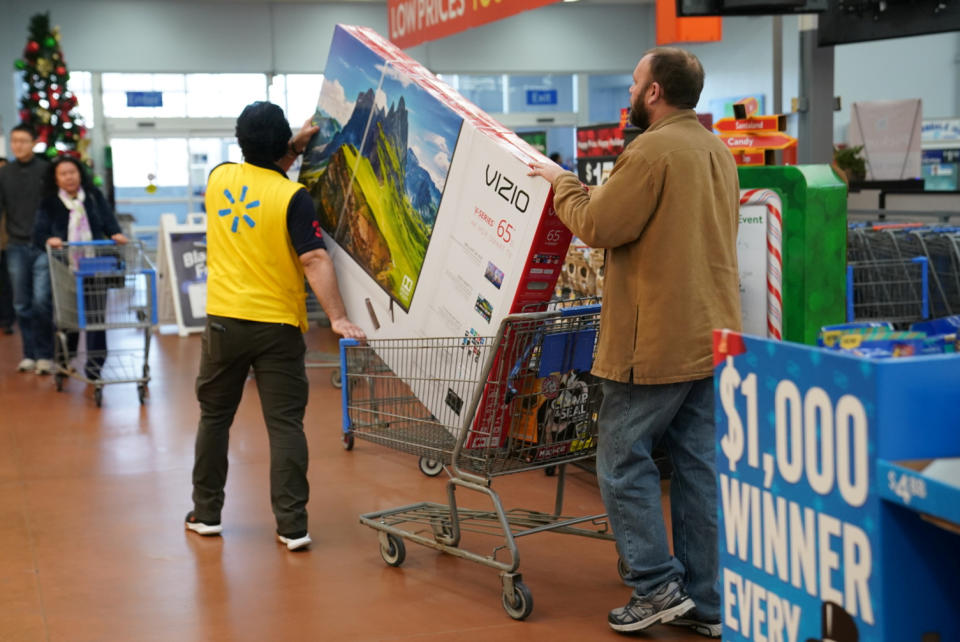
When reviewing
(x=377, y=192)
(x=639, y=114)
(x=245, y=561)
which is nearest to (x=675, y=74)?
(x=639, y=114)

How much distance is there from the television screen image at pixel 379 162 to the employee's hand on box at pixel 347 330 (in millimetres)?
199

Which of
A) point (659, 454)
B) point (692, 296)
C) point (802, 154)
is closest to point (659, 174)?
point (692, 296)

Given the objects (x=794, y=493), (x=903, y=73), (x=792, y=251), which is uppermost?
(x=903, y=73)

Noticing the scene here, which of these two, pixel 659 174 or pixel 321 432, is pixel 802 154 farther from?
pixel 659 174

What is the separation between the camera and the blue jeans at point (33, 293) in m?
8.17

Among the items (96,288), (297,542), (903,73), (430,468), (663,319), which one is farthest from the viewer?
(903,73)

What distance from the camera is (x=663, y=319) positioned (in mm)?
3059

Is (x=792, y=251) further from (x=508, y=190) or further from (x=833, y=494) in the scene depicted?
(x=833, y=494)

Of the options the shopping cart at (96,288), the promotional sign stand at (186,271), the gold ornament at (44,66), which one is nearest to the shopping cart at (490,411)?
the shopping cart at (96,288)

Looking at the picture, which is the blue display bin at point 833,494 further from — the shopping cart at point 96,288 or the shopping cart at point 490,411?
the shopping cart at point 96,288

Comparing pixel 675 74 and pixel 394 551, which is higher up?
pixel 675 74

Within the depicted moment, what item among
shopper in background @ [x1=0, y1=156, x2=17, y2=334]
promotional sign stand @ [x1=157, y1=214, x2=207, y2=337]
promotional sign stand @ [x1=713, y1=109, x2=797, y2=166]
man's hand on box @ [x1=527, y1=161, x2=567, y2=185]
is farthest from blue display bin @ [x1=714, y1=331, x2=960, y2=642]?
shopper in background @ [x1=0, y1=156, x2=17, y2=334]

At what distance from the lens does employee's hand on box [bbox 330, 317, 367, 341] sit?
4008mm

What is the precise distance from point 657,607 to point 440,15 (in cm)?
456
